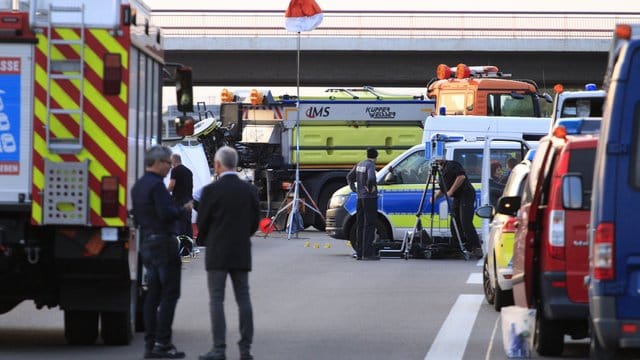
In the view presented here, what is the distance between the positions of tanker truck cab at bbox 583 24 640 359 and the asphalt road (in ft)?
10.2

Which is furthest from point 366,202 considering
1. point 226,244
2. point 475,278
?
point 226,244

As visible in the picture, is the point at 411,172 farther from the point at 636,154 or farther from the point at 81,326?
→ the point at 636,154

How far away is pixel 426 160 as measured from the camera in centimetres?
2769

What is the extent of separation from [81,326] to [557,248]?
13.6 ft

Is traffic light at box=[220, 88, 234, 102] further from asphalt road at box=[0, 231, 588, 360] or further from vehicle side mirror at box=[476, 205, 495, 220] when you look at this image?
vehicle side mirror at box=[476, 205, 495, 220]

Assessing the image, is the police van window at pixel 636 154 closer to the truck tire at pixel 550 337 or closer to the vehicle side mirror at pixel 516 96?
the truck tire at pixel 550 337

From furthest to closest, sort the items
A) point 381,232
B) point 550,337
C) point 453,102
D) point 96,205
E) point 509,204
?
point 453,102
point 381,232
point 509,204
point 550,337
point 96,205

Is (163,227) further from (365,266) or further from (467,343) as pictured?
(365,266)

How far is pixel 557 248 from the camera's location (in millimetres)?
12594

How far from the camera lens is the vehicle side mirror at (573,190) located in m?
11.4

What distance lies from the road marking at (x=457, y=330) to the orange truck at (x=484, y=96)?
1917cm

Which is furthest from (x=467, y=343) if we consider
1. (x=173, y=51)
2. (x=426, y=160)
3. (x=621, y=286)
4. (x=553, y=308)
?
(x=173, y=51)

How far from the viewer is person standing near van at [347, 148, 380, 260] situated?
2597cm

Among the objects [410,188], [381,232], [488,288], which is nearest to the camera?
[488,288]
